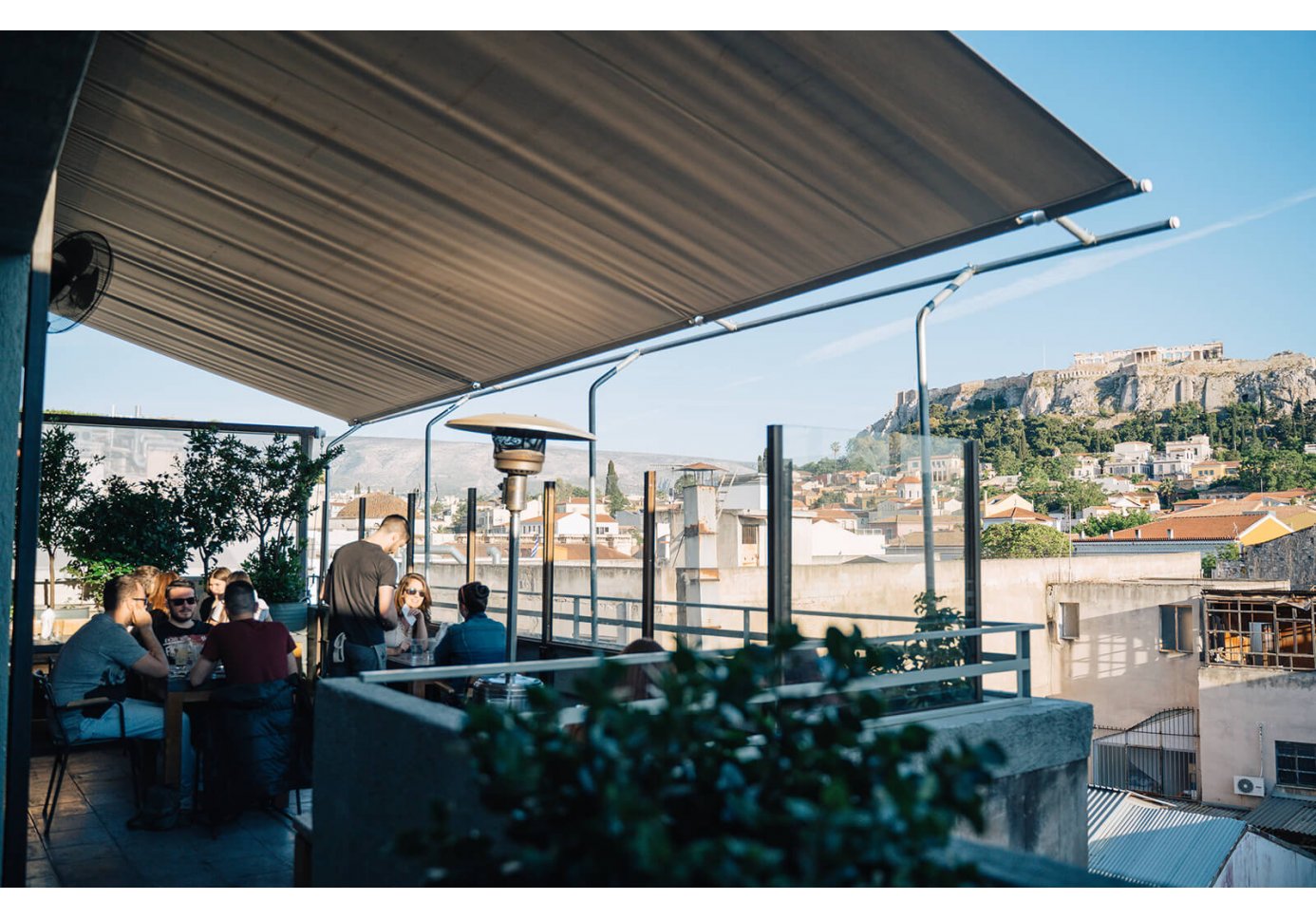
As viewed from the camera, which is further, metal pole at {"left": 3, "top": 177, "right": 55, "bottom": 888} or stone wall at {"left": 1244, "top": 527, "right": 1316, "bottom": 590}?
stone wall at {"left": 1244, "top": 527, "right": 1316, "bottom": 590}

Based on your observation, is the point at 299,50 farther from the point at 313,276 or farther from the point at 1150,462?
the point at 1150,462

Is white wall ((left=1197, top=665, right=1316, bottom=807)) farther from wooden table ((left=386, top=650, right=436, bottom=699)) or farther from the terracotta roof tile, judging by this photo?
wooden table ((left=386, top=650, right=436, bottom=699))

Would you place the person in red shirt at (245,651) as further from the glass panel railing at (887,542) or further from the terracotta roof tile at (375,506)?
the terracotta roof tile at (375,506)

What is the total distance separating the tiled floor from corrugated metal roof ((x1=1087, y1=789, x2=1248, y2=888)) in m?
11.8

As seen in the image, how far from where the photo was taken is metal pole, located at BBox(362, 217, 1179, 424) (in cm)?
379

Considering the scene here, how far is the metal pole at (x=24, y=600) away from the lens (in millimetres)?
3014

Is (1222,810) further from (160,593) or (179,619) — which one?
(179,619)

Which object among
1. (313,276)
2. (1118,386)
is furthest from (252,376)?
(1118,386)

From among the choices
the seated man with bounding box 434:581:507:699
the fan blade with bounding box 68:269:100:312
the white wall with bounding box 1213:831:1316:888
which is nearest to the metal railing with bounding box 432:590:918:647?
the seated man with bounding box 434:581:507:699

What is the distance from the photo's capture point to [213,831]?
420 centimetres

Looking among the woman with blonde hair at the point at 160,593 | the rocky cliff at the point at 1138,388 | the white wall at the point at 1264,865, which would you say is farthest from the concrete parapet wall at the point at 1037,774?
the rocky cliff at the point at 1138,388

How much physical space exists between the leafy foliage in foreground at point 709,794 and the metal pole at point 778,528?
200 centimetres

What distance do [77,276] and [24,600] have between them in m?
1.45

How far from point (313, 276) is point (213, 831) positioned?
3263 millimetres
